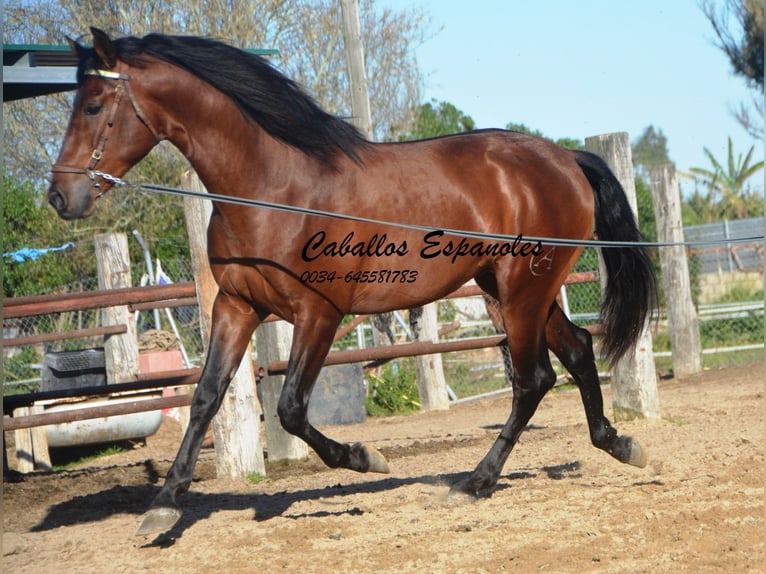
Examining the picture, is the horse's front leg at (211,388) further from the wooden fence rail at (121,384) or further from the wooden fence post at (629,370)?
the wooden fence post at (629,370)

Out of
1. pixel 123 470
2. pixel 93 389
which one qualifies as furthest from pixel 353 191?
pixel 123 470

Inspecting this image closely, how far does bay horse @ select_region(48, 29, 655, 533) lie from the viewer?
416cm

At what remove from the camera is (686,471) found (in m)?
5.11

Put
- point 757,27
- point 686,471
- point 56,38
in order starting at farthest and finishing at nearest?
point 757,27
point 56,38
point 686,471

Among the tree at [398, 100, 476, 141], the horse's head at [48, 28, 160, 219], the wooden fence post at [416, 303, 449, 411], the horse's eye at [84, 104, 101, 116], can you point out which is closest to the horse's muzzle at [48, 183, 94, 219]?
the horse's head at [48, 28, 160, 219]

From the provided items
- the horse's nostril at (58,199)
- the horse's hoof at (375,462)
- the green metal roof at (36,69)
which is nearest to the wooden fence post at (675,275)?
the green metal roof at (36,69)

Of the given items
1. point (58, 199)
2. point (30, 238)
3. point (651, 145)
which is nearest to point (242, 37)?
point (30, 238)

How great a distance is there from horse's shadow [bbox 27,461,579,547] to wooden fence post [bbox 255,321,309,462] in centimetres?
90

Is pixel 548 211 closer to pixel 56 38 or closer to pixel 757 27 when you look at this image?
pixel 56 38

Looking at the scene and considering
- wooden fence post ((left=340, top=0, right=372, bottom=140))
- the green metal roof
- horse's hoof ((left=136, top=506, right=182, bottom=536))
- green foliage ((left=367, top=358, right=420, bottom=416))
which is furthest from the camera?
green foliage ((left=367, top=358, right=420, bottom=416))

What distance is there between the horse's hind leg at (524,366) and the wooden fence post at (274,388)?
6.25ft

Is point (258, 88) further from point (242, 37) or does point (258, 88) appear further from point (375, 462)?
point (242, 37)

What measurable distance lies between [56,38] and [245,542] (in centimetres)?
1126

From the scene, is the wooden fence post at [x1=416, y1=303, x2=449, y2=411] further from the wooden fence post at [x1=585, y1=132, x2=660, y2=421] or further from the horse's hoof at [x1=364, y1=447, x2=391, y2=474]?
the horse's hoof at [x1=364, y1=447, x2=391, y2=474]
